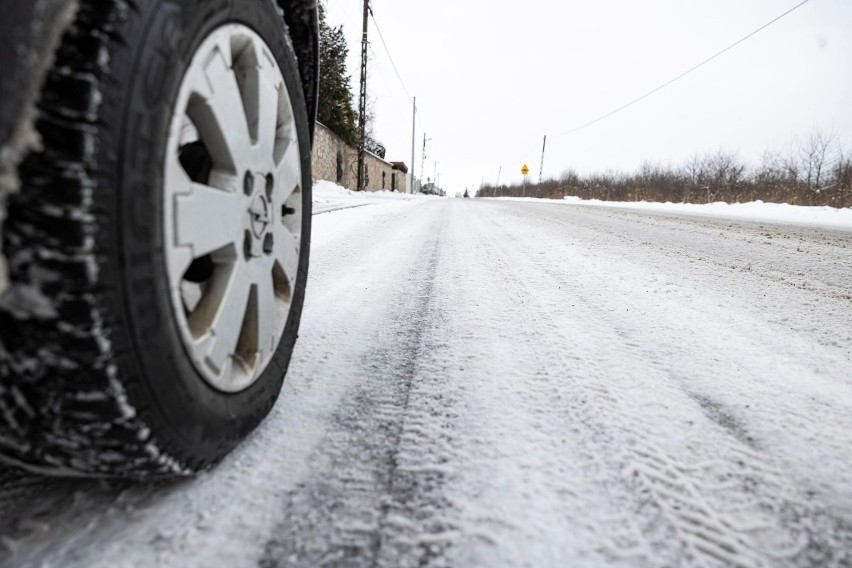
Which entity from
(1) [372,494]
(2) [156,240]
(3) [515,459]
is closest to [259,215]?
(2) [156,240]

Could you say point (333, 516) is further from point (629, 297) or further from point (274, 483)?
point (629, 297)

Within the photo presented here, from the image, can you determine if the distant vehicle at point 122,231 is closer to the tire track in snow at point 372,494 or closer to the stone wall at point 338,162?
the tire track in snow at point 372,494

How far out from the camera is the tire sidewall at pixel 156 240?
0.61 meters

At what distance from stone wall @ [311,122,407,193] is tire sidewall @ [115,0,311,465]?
14585 mm

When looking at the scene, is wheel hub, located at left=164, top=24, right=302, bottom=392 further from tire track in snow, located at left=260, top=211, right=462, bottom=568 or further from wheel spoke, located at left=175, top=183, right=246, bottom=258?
tire track in snow, located at left=260, top=211, right=462, bottom=568

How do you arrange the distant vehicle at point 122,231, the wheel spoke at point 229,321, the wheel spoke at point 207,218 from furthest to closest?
the wheel spoke at point 229,321, the wheel spoke at point 207,218, the distant vehicle at point 122,231

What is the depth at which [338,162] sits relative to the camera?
24516mm

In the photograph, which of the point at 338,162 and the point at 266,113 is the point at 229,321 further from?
the point at 338,162

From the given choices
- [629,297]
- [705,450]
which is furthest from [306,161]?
[629,297]

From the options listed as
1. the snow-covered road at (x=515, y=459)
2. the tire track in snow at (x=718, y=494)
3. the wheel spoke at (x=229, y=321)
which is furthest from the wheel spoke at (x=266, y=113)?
the tire track in snow at (x=718, y=494)

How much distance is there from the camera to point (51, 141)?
0.54 m

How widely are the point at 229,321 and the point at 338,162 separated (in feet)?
81.8

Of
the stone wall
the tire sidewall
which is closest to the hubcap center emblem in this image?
the tire sidewall

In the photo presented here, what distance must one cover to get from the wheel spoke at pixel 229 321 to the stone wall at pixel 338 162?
1447 centimetres
